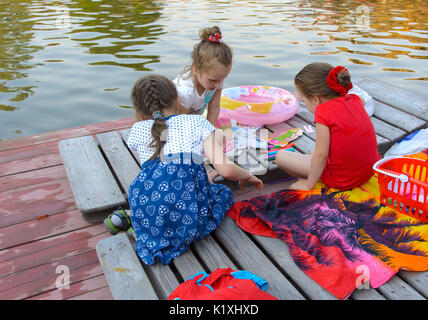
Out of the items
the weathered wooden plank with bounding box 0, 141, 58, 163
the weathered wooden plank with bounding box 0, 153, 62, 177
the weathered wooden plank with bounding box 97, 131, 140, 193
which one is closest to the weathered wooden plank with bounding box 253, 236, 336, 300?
the weathered wooden plank with bounding box 97, 131, 140, 193

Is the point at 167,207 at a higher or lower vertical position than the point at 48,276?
higher

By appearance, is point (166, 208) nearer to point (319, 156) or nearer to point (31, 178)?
point (319, 156)

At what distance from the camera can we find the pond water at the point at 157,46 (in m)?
4.97

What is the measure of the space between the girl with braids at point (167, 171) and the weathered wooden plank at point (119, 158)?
0.63 meters

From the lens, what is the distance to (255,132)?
10.8 ft

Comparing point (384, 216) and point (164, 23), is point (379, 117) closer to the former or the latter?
point (384, 216)

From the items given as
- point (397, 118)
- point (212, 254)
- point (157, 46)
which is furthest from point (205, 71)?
point (157, 46)

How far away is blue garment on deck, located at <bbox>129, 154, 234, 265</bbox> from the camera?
6.46 feet

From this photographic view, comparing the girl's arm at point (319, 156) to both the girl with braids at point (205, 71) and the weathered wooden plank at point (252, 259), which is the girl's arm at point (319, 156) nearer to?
the weathered wooden plank at point (252, 259)

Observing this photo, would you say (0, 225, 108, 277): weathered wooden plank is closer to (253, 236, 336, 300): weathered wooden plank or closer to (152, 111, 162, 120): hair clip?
(152, 111, 162, 120): hair clip

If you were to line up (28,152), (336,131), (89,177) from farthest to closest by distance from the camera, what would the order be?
(28,152), (89,177), (336,131)

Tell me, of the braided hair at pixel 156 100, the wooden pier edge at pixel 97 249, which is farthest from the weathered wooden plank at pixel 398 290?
the braided hair at pixel 156 100

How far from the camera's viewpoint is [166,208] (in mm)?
1963

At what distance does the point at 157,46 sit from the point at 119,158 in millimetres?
4206
